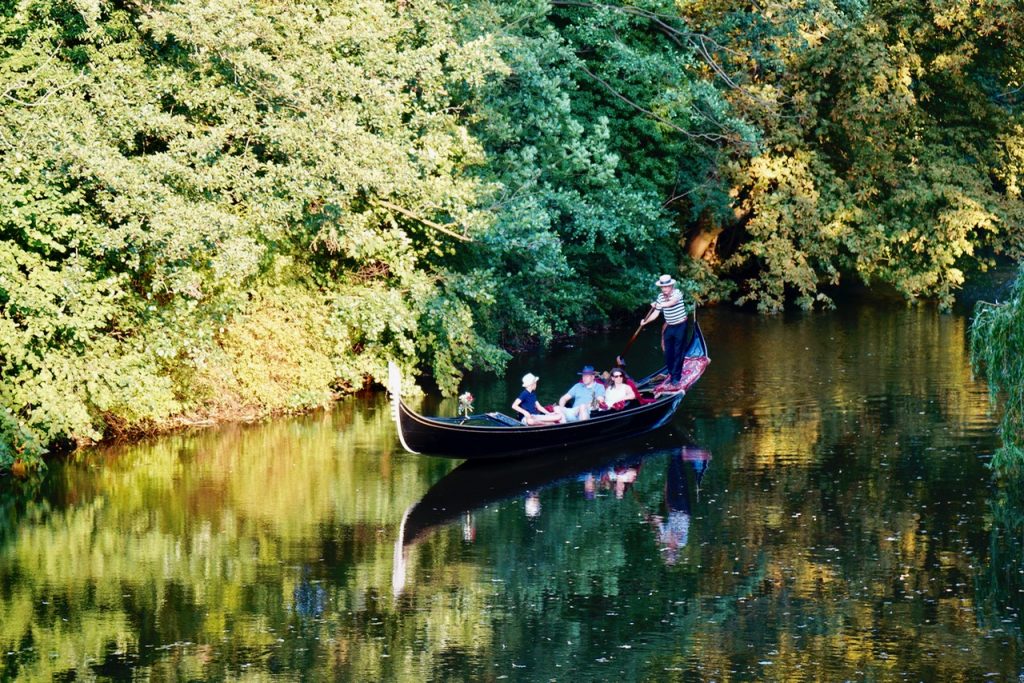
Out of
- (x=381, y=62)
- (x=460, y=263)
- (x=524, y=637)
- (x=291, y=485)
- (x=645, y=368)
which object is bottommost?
(x=524, y=637)

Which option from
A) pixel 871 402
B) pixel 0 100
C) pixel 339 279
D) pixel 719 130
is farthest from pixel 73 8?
pixel 719 130

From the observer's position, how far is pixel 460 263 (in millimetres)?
29250

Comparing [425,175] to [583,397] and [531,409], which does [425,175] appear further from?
[531,409]

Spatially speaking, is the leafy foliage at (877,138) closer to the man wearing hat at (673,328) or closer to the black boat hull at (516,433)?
the man wearing hat at (673,328)

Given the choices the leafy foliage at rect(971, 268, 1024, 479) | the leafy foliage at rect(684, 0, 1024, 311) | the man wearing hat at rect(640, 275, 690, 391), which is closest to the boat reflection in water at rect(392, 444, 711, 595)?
the man wearing hat at rect(640, 275, 690, 391)

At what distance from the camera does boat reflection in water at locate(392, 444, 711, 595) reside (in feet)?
57.1

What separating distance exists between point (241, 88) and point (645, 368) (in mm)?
10714

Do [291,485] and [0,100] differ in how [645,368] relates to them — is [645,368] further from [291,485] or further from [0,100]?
[0,100]

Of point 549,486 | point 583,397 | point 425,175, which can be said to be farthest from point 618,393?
point 425,175

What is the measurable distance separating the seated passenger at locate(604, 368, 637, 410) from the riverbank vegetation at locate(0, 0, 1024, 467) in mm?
4222

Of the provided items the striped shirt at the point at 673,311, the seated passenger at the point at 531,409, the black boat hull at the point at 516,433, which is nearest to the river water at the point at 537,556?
the black boat hull at the point at 516,433

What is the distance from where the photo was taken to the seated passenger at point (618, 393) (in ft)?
76.5

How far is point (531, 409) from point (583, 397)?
1117mm

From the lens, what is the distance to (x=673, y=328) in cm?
2547
